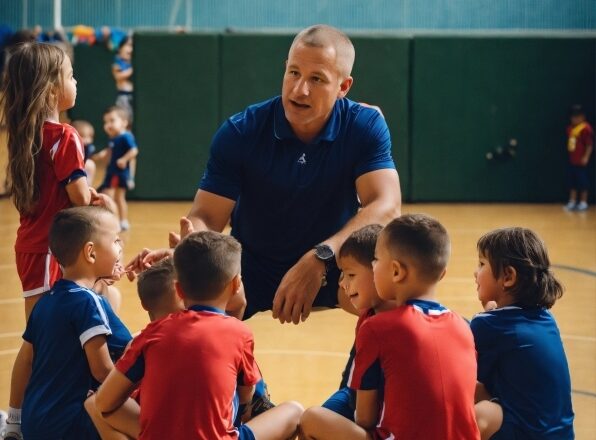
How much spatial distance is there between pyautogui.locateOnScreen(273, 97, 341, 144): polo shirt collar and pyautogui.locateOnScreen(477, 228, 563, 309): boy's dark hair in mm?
1072

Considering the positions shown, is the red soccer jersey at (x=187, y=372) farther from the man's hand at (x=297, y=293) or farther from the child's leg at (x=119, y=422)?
the man's hand at (x=297, y=293)

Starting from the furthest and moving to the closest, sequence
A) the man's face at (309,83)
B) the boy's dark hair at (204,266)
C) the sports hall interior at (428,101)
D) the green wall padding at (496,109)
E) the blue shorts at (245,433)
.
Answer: the green wall padding at (496,109) < the sports hall interior at (428,101) < the man's face at (309,83) < the blue shorts at (245,433) < the boy's dark hair at (204,266)

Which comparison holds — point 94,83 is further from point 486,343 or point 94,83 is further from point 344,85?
point 486,343

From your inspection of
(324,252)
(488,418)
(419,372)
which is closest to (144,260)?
(324,252)

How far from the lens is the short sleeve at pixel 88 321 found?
3783 millimetres

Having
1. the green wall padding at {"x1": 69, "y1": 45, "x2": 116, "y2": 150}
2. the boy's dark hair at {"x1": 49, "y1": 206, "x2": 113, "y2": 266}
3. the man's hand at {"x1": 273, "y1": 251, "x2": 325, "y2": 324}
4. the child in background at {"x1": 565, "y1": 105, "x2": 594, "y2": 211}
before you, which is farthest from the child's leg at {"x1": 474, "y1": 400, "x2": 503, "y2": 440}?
the green wall padding at {"x1": 69, "y1": 45, "x2": 116, "y2": 150}

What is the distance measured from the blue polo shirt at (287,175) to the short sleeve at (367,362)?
1372 mm

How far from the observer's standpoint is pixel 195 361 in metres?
3.37

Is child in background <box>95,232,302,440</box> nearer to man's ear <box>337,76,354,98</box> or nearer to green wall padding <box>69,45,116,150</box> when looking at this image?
man's ear <box>337,76,354,98</box>

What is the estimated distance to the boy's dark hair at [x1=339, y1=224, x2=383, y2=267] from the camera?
379cm

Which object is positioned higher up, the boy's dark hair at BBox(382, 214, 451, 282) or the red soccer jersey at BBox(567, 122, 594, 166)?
the boy's dark hair at BBox(382, 214, 451, 282)

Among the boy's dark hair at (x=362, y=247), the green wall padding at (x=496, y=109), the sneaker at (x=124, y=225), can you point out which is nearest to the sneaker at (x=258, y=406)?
the boy's dark hair at (x=362, y=247)

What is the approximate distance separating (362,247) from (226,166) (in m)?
1.19

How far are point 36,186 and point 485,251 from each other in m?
1.91
